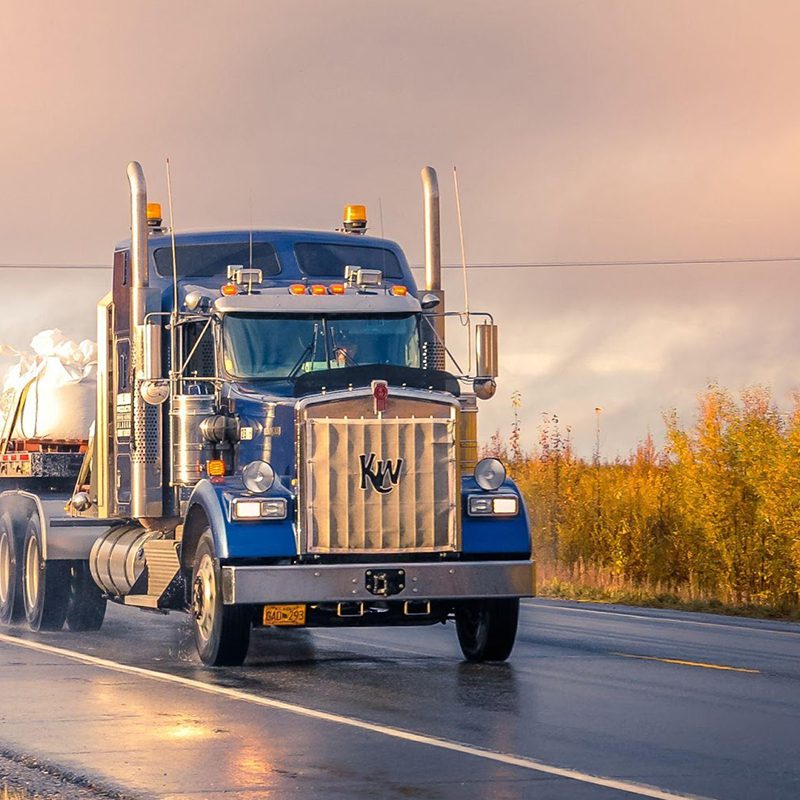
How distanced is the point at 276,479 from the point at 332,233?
156 inches

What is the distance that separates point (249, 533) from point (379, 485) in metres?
1.11

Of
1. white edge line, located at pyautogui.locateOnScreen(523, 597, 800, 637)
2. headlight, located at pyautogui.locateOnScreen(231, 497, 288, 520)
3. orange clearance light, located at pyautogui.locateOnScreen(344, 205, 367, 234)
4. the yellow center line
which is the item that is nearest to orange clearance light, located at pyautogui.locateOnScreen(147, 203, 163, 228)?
orange clearance light, located at pyautogui.locateOnScreen(344, 205, 367, 234)

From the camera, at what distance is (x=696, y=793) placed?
8.88m

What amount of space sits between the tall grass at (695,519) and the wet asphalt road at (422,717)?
20.9ft

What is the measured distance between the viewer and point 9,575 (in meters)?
21.2

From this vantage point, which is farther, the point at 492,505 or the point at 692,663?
the point at 692,663

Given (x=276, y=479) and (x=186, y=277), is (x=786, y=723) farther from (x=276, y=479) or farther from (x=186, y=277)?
(x=186, y=277)

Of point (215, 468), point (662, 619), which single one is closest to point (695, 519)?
point (662, 619)

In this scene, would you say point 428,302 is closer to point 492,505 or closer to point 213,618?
point 492,505

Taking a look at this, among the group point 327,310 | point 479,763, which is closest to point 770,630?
point 327,310

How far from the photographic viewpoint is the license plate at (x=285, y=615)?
579 inches

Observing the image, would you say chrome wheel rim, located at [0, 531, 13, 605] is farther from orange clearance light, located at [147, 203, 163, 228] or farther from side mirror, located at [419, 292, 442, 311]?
side mirror, located at [419, 292, 442, 311]

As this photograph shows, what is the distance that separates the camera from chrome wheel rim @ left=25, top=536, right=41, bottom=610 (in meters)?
20.4

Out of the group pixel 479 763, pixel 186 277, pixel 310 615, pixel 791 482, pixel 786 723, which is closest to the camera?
pixel 479 763
